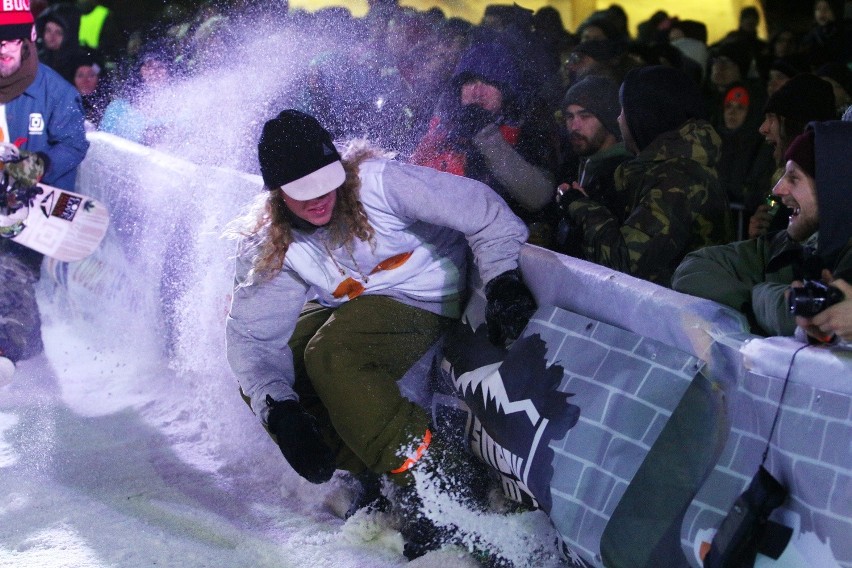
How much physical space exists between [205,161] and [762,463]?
154 inches

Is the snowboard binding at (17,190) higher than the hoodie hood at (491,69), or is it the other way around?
the hoodie hood at (491,69)

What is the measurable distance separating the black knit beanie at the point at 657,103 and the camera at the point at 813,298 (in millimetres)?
1496

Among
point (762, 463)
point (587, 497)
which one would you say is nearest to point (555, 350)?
point (587, 497)

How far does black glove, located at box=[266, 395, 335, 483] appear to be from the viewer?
2889mm

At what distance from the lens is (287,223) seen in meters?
3.16

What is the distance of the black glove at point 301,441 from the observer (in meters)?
2.89

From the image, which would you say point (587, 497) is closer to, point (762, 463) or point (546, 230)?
point (762, 463)

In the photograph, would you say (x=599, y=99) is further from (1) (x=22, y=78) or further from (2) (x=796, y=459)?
(1) (x=22, y=78)

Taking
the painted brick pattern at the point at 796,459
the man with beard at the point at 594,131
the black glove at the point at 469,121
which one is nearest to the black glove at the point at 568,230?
the man with beard at the point at 594,131

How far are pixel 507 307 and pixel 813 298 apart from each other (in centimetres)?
107

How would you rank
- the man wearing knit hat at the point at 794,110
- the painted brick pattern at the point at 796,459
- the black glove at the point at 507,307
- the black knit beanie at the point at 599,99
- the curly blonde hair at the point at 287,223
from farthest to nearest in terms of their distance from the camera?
the black knit beanie at the point at 599,99
the man wearing knit hat at the point at 794,110
the curly blonde hair at the point at 287,223
the black glove at the point at 507,307
the painted brick pattern at the point at 796,459

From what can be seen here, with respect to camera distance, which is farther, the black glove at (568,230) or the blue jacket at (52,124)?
the blue jacket at (52,124)

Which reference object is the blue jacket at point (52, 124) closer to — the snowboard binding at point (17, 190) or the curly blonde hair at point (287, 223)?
the snowboard binding at point (17, 190)

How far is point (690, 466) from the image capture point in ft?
6.91
